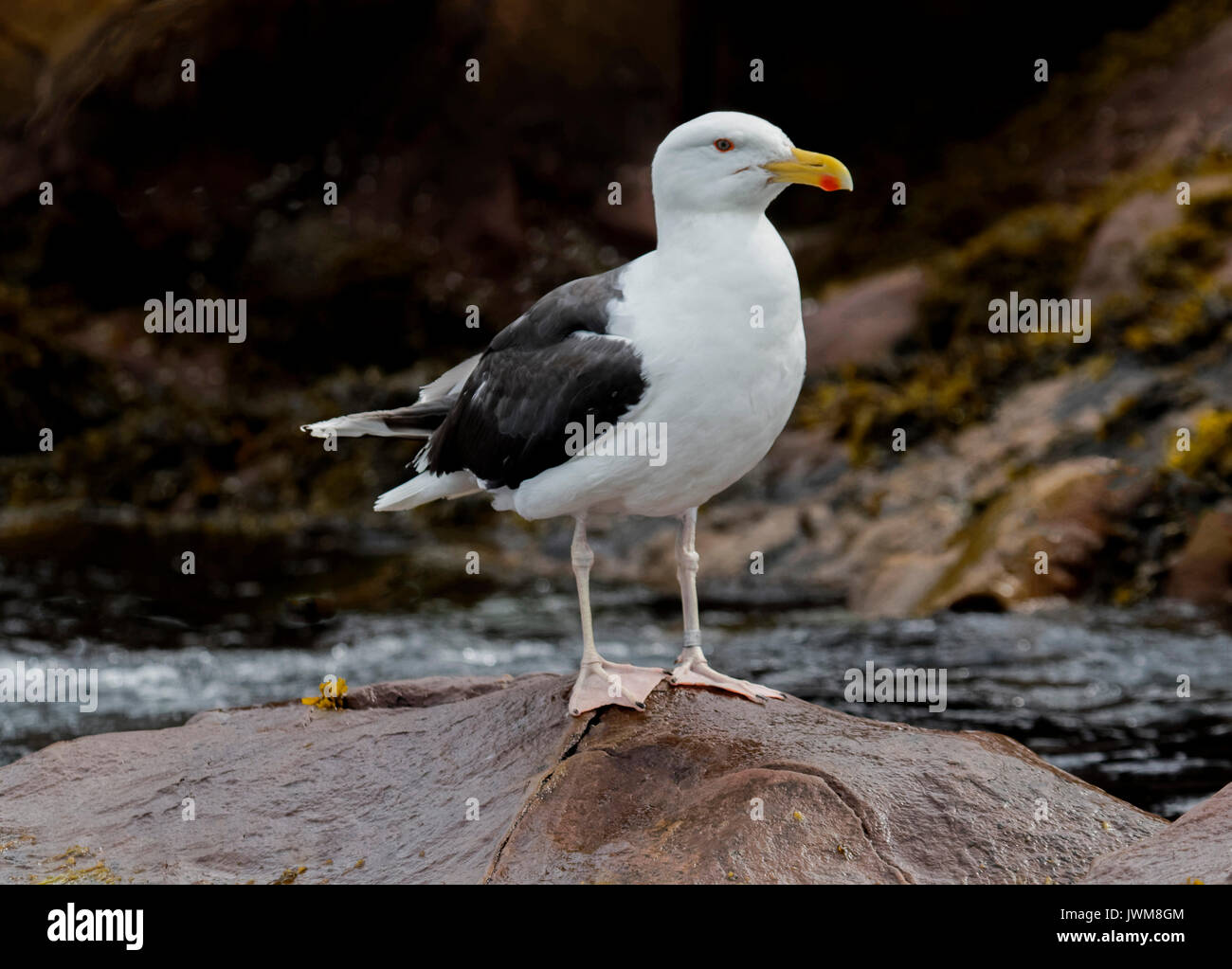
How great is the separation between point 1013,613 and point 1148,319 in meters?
5.11

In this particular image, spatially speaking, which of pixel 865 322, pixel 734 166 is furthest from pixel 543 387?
pixel 865 322

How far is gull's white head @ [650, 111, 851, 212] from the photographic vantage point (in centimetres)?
484

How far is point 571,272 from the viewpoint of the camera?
744 inches

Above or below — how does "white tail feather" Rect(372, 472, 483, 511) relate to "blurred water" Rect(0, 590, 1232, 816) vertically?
above

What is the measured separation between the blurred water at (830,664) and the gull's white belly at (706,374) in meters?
3.46

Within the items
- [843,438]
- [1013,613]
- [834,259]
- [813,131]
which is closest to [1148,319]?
[843,438]

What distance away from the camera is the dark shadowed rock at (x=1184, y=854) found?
403cm

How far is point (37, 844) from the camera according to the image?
16.6 ft

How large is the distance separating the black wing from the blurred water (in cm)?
381

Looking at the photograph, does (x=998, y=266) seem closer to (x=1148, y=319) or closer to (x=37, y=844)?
(x=1148, y=319)
